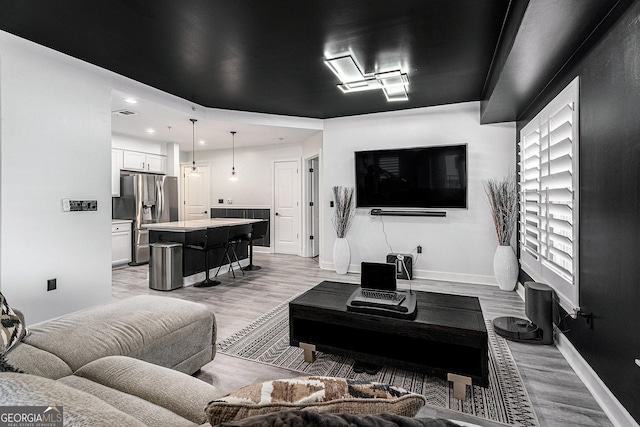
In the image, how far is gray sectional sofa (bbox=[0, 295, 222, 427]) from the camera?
809mm

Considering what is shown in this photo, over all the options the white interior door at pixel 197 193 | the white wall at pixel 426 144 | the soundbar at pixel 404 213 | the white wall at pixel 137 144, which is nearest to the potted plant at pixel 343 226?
the white wall at pixel 426 144

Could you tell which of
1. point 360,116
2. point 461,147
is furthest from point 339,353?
point 360,116

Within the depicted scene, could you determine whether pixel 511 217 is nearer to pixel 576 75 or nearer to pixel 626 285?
pixel 576 75

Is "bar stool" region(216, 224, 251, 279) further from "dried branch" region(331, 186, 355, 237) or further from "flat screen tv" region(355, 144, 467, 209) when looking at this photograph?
"flat screen tv" region(355, 144, 467, 209)

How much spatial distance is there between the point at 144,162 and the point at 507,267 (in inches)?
261

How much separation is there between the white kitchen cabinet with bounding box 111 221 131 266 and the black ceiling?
3027 mm

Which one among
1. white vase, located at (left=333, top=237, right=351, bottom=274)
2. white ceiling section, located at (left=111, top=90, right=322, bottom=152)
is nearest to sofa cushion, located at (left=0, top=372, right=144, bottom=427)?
white ceiling section, located at (left=111, top=90, right=322, bottom=152)

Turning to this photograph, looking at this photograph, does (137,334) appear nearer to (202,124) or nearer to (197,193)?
(202,124)

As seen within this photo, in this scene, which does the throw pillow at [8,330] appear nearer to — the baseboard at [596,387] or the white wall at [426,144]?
the baseboard at [596,387]

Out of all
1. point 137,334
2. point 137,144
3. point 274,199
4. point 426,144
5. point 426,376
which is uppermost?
point 137,144

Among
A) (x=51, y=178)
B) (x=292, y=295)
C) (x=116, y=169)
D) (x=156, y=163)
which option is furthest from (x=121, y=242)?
(x=292, y=295)

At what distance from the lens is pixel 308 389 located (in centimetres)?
68

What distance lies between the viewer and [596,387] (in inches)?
78.1

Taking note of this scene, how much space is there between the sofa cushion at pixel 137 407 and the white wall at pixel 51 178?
89.3 inches
